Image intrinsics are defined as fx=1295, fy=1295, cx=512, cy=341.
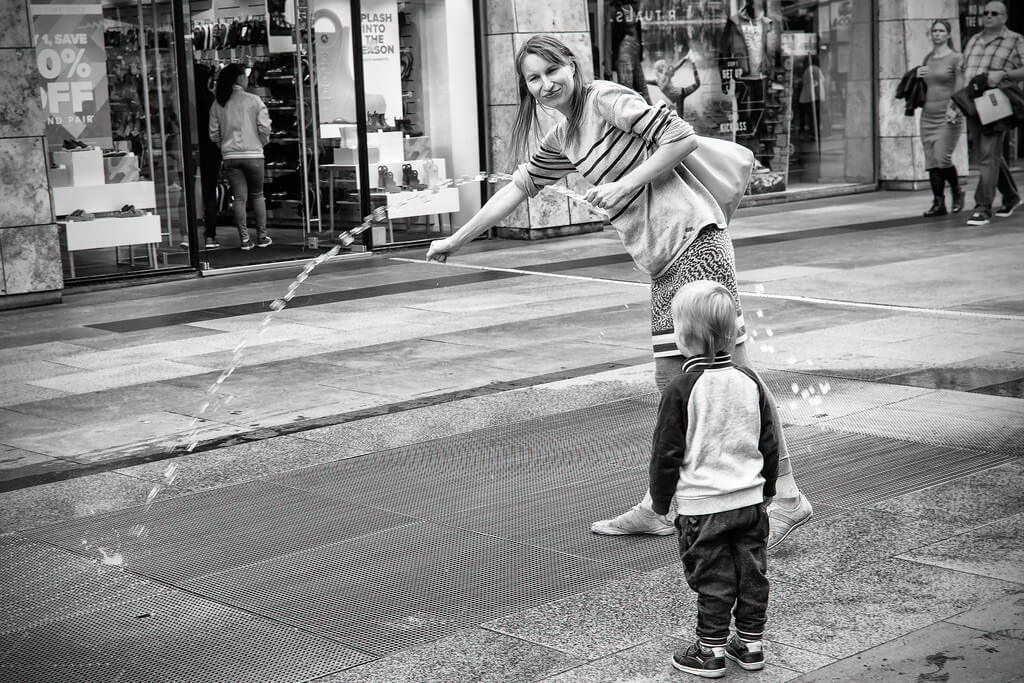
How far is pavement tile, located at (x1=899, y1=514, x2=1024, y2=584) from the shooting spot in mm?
4477

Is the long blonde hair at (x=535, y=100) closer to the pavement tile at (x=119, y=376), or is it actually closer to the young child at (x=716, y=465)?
the young child at (x=716, y=465)

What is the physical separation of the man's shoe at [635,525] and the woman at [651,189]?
50cm

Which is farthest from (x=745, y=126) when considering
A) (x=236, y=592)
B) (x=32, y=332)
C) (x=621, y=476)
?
(x=236, y=592)

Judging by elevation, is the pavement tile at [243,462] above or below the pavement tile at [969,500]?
above

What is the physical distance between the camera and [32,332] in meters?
10.4

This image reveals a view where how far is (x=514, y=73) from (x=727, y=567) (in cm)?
1228

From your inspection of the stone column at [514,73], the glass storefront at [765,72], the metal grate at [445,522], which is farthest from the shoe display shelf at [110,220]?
the metal grate at [445,522]

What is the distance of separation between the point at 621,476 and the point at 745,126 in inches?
536

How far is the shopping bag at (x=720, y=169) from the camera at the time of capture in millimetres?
4727

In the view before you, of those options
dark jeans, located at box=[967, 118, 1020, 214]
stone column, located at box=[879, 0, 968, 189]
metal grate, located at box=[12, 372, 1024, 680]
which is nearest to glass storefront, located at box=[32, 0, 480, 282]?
dark jeans, located at box=[967, 118, 1020, 214]

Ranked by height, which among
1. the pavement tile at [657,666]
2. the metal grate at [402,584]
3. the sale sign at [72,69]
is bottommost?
the pavement tile at [657,666]

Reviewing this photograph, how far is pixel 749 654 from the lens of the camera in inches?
147

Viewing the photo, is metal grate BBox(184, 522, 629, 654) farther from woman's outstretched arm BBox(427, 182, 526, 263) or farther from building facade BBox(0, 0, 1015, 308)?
building facade BBox(0, 0, 1015, 308)

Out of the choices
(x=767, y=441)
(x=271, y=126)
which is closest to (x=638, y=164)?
(x=767, y=441)
